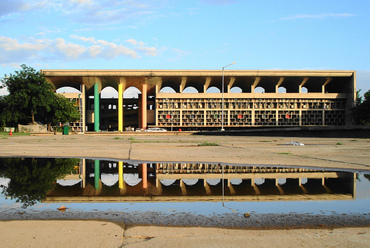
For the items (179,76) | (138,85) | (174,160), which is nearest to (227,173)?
(174,160)

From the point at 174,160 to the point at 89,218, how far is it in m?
7.78

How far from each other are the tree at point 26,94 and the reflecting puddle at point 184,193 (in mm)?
51976

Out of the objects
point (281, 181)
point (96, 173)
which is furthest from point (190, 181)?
point (96, 173)

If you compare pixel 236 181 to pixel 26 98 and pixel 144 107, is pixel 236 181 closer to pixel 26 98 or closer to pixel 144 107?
pixel 26 98

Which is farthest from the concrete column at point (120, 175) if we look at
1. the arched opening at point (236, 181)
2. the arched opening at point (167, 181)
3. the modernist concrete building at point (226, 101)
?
the modernist concrete building at point (226, 101)

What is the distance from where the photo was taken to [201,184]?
7.62 meters

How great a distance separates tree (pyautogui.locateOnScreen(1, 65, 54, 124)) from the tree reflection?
51.3 metres

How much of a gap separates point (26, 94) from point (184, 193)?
57639 millimetres

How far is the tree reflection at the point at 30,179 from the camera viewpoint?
6.25 m

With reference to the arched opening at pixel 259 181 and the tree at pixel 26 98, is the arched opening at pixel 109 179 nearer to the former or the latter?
the arched opening at pixel 259 181

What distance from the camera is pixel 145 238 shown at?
3951mm

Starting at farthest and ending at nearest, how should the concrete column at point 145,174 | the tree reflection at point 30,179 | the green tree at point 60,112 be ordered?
the green tree at point 60,112 < the concrete column at point 145,174 < the tree reflection at point 30,179

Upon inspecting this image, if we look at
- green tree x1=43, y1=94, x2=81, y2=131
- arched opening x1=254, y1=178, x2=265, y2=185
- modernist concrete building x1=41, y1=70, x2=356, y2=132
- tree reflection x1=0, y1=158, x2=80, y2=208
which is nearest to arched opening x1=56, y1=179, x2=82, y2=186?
tree reflection x1=0, y1=158, x2=80, y2=208

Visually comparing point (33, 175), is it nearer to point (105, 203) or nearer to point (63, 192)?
point (63, 192)
